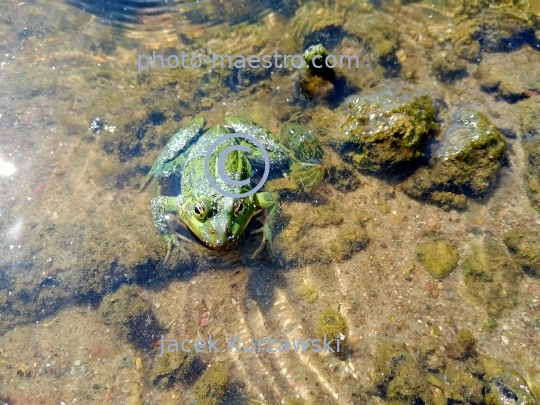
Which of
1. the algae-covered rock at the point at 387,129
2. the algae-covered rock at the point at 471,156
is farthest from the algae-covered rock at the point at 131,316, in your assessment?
the algae-covered rock at the point at 471,156

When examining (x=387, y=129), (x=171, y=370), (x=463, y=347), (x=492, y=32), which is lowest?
(x=171, y=370)

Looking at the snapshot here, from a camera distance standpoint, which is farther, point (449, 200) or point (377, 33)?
point (377, 33)

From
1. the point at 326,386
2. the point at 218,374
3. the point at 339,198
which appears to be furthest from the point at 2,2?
the point at 326,386

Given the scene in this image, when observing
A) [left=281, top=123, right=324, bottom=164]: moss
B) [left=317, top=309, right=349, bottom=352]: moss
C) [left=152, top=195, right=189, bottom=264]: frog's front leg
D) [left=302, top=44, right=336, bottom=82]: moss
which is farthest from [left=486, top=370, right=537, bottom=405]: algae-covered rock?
[left=302, top=44, right=336, bottom=82]: moss

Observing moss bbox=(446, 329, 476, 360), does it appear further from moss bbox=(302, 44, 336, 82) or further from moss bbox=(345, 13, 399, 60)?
moss bbox=(345, 13, 399, 60)

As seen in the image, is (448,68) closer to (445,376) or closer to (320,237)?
(320,237)

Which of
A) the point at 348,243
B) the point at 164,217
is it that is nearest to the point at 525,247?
the point at 348,243

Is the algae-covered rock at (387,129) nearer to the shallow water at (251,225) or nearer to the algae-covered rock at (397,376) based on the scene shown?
the shallow water at (251,225)
